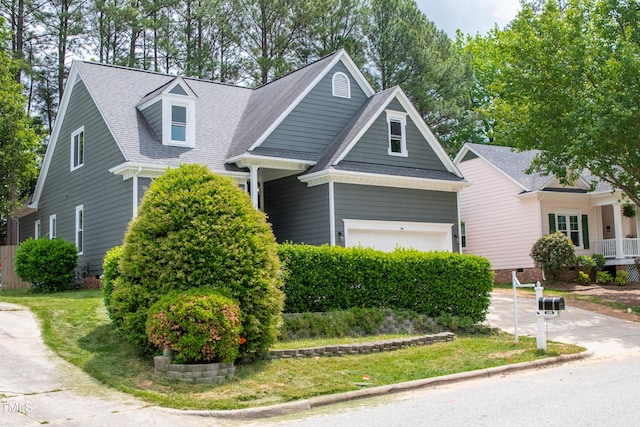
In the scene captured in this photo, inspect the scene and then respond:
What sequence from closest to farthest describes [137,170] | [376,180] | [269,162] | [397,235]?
[137,170] → [269,162] → [376,180] → [397,235]

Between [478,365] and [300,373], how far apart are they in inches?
126

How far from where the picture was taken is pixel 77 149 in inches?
896

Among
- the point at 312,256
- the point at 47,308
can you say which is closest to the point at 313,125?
the point at 312,256

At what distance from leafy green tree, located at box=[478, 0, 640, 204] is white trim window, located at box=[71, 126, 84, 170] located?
573 inches

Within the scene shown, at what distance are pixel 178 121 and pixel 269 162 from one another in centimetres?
314

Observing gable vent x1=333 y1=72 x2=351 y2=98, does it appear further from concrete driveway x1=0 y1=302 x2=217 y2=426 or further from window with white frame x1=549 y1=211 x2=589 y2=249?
concrete driveway x1=0 y1=302 x2=217 y2=426

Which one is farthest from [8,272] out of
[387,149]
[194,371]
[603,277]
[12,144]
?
[603,277]

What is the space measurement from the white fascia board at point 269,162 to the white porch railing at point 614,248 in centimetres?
1540

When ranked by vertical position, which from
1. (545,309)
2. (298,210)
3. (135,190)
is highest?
(135,190)

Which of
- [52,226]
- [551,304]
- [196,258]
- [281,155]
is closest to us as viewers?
[196,258]

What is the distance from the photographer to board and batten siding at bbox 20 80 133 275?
63.7 ft

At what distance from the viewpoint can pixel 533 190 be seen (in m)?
27.7

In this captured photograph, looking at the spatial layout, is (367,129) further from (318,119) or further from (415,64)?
(415,64)

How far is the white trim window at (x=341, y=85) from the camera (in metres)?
21.8
